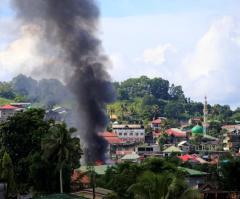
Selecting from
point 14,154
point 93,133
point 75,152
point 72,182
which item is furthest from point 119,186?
point 93,133

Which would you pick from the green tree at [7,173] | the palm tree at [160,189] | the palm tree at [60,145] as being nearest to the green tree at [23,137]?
the palm tree at [60,145]

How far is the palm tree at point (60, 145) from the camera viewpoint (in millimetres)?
69000

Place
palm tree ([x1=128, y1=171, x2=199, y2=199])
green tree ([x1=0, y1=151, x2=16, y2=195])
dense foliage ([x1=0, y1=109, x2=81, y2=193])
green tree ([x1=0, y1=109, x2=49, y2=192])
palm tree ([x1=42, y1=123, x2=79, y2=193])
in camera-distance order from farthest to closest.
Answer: green tree ([x1=0, y1=109, x2=49, y2=192]) → dense foliage ([x1=0, y1=109, x2=81, y2=193]) → palm tree ([x1=42, y1=123, x2=79, y2=193]) → green tree ([x1=0, y1=151, x2=16, y2=195]) → palm tree ([x1=128, y1=171, x2=199, y2=199])

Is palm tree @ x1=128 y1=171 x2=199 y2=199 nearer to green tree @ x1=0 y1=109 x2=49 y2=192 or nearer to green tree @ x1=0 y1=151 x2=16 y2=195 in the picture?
green tree @ x1=0 y1=151 x2=16 y2=195

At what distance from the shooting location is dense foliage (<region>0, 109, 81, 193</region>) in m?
70.2

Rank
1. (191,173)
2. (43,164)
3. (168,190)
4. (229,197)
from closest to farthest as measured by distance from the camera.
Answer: (168,190) → (229,197) → (43,164) → (191,173)

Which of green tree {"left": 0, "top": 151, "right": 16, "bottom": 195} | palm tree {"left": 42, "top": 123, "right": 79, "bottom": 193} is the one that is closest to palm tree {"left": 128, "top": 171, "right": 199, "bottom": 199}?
green tree {"left": 0, "top": 151, "right": 16, "bottom": 195}

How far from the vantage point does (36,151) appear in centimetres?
7850

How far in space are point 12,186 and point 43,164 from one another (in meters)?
6.68

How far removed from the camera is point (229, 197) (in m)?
→ 67.9

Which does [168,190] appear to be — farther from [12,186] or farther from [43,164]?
[43,164]

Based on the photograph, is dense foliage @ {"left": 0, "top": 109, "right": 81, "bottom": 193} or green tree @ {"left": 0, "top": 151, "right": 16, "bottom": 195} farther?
dense foliage @ {"left": 0, "top": 109, "right": 81, "bottom": 193}

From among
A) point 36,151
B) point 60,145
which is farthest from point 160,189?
point 36,151

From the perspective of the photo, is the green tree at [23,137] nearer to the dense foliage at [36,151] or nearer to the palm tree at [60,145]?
the dense foliage at [36,151]
